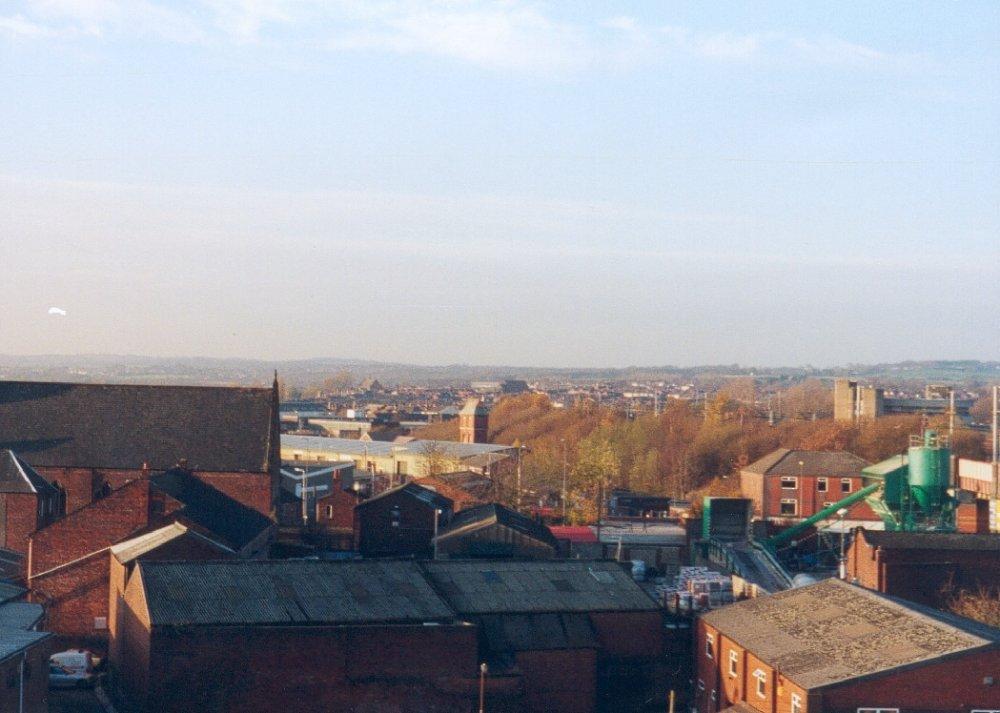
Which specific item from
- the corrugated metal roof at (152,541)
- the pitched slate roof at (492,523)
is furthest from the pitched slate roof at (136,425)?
the corrugated metal roof at (152,541)

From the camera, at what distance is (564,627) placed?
2741 cm

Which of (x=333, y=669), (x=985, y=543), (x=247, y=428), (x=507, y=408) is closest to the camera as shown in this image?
(x=333, y=669)

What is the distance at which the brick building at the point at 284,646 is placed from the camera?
24.1 meters

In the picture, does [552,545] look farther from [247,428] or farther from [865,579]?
[247,428]

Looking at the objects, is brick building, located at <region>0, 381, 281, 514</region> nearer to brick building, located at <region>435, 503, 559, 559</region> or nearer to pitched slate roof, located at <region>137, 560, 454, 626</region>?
brick building, located at <region>435, 503, 559, 559</region>

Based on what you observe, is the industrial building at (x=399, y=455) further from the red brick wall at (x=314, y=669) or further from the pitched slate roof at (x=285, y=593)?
the red brick wall at (x=314, y=669)

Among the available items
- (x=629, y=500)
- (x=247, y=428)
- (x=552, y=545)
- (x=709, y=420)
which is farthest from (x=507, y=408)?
(x=552, y=545)

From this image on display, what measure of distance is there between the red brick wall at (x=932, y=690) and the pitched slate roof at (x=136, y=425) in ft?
86.1

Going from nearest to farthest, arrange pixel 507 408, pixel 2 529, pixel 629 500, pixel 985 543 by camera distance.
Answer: pixel 985 543, pixel 2 529, pixel 629 500, pixel 507 408

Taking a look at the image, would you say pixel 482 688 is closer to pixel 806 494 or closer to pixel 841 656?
pixel 841 656

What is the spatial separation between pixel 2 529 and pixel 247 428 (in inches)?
371

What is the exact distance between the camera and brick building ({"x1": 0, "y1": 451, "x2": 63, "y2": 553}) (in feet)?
124

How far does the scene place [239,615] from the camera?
2477 cm

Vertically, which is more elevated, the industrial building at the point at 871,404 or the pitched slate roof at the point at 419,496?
the industrial building at the point at 871,404
